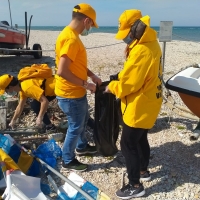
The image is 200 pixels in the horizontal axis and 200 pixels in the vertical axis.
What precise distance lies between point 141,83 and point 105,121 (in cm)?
93

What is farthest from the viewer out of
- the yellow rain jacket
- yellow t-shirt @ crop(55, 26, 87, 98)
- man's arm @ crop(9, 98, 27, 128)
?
man's arm @ crop(9, 98, 27, 128)

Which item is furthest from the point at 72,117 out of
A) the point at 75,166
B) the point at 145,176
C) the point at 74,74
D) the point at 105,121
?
the point at 145,176

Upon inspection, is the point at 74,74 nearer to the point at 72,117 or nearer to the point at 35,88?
the point at 72,117

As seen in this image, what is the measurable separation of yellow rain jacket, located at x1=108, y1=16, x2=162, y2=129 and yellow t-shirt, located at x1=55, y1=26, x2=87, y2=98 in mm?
497

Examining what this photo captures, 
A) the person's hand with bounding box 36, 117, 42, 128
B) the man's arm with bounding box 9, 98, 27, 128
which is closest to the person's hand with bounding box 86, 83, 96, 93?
the person's hand with bounding box 36, 117, 42, 128

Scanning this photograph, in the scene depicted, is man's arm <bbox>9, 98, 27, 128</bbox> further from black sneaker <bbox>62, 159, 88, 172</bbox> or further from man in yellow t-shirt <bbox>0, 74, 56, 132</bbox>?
black sneaker <bbox>62, 159, 88, 172</bbox>

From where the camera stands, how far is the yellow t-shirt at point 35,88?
3969 mm

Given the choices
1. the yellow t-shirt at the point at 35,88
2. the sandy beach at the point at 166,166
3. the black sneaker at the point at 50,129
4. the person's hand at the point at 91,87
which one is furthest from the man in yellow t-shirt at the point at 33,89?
the person's hand at the point at 91,87

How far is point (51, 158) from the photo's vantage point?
11.7ft

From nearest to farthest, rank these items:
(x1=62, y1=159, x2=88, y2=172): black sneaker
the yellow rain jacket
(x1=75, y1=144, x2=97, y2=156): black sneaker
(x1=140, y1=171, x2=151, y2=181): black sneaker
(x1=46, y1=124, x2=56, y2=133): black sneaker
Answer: the yellow rain jacket
(x1=140, y1=171, x2=151, y2=181): black sneaker
(x1=62, y1=159, x2=88, y2=172): black sneaker
(x1=75, y1=144, x2=97, y2=156): black sneaker
(x1=46, y1=124, x2=56, y2=133): black sneaker

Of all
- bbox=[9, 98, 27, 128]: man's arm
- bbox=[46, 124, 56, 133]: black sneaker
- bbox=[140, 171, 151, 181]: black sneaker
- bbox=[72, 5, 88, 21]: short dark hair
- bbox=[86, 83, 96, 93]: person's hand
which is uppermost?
bbox=[72, 5, 88, 21]: short dark hair

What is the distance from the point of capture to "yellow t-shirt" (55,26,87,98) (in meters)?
2.89

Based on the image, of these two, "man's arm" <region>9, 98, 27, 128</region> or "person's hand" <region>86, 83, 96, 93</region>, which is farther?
"man's arm" <region>9, 98, 27, 128</region>

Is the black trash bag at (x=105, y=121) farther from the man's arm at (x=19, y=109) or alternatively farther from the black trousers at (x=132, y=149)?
the man's arm at (x=19, y=109)
